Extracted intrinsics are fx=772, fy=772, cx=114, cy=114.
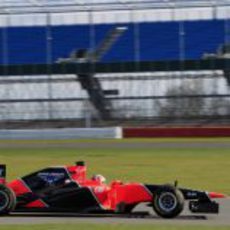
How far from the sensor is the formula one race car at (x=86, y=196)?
27.5 feet

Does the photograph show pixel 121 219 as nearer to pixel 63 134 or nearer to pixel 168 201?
pixel 168 201

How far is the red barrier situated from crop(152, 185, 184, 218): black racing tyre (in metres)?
20.7

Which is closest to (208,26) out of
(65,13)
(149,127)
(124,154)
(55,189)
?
(65,13)

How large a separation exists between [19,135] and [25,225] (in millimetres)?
22004

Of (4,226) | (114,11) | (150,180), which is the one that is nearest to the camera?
(4,226)

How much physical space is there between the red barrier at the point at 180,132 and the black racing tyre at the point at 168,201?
20.7 m

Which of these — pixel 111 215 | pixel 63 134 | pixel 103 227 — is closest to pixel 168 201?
pixel 111 215

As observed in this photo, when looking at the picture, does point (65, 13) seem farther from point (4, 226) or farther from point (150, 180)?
point (4, 226)

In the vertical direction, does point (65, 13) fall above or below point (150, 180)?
above

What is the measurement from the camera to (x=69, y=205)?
8.63 m

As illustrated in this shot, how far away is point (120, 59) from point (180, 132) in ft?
45.7

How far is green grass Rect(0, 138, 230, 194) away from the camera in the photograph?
45.4 feet

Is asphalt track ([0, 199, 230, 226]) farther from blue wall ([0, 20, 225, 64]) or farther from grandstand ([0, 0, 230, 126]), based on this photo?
blue wall ([0, 20, 225, 64])

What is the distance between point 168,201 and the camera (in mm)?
8383
